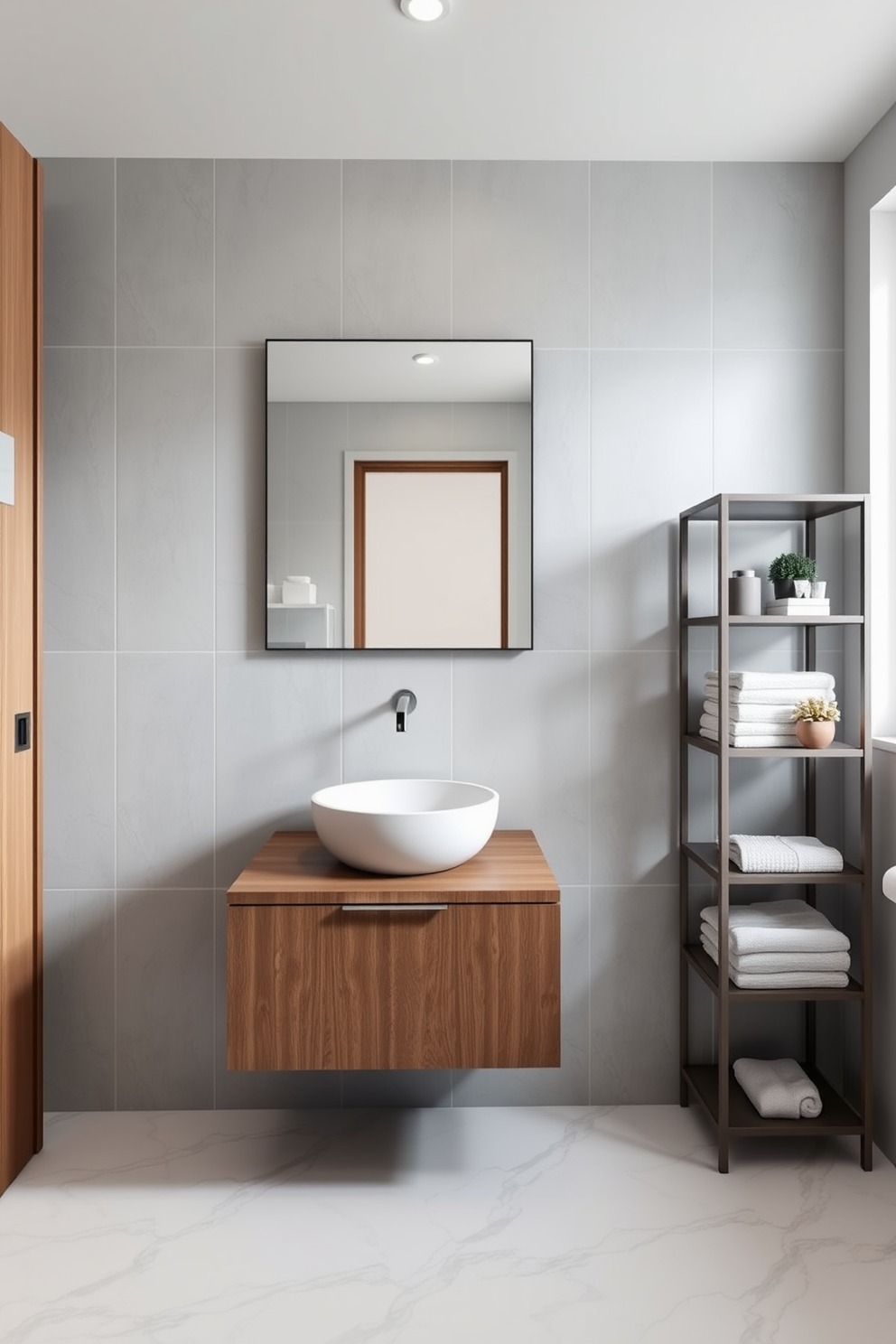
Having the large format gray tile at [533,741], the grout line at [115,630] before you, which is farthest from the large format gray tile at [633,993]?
the grout line at [115,630]

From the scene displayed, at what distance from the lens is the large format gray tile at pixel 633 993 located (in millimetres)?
2443

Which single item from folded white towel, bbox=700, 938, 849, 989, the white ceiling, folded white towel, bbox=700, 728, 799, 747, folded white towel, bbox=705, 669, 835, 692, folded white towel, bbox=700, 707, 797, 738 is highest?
the white ceiling

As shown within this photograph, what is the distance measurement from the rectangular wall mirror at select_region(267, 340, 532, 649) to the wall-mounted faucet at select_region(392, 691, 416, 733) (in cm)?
13

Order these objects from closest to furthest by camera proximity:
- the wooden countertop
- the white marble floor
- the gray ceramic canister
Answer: the white marble floor
the wooden countertop
the gray ceramic canister

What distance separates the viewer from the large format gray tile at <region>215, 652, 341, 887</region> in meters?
2.42

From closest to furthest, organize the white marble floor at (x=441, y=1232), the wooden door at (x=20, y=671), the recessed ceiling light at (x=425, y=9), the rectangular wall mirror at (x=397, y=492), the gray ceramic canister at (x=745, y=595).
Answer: the white marble floor at (x=441, y=1232) → the recessed ceiling light at (x=425, y=9) → the wooden door at (x=20, y=671) → the gray ceramic canister at (x=745, y=595) → the rectangular wall mirror at (x=397, y=492)

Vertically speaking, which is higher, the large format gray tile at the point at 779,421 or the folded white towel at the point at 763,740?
the large format gray tile at the point at 779,421

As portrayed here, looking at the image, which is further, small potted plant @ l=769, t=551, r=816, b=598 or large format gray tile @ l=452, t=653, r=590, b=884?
large format gray tile @ l=452, t=653, r=590, b=884

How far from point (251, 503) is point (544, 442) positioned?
0.77 meters

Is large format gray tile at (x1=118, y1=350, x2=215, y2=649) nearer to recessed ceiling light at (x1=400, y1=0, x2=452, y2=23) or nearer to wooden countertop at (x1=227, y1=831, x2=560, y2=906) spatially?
wooden countertop at (x1=227, y1=831, x2=560, y2=906)

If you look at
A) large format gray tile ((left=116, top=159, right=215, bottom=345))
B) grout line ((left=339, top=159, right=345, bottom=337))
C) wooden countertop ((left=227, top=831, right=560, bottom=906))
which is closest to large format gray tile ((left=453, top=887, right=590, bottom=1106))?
wooden countertop ((left=227, top=831, right=560, bottom=906))

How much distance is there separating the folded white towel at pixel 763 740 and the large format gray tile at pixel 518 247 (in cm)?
114

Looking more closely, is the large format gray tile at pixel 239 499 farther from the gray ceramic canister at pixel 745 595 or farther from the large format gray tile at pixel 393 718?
the gray ceramic canister at pixel 745 595

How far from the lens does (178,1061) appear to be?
243cm
